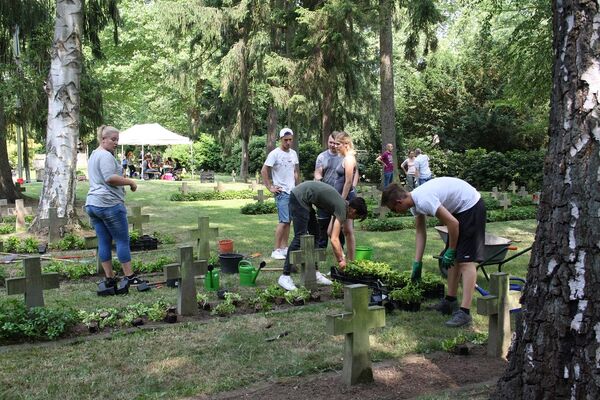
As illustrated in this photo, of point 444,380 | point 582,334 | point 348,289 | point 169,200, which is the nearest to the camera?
point 582,334

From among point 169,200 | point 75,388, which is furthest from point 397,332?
point 169,200

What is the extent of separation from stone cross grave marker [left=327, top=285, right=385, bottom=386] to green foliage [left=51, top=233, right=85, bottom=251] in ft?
21.4

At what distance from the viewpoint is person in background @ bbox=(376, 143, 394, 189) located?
1738cm

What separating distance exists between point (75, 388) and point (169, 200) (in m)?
15.0

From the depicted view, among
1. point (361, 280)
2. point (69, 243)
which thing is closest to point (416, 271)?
point (361, 280)

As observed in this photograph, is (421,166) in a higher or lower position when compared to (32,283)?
higher

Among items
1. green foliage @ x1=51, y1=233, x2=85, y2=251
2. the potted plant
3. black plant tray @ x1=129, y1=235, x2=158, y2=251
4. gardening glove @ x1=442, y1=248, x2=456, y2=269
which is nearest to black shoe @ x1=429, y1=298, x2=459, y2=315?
the potted plant

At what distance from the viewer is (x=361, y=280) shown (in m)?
6.07

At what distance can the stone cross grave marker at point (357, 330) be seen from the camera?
11.8ft

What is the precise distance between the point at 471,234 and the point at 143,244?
18.7 feet

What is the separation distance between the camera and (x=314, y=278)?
621cm

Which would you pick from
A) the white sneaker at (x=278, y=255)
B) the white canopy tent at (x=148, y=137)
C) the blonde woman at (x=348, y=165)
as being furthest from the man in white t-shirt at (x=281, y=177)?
the white canopy tent at (x=148, y=137)

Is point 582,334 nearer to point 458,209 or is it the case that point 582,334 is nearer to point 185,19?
point 458,209

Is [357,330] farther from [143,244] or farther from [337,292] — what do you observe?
[143,244]
